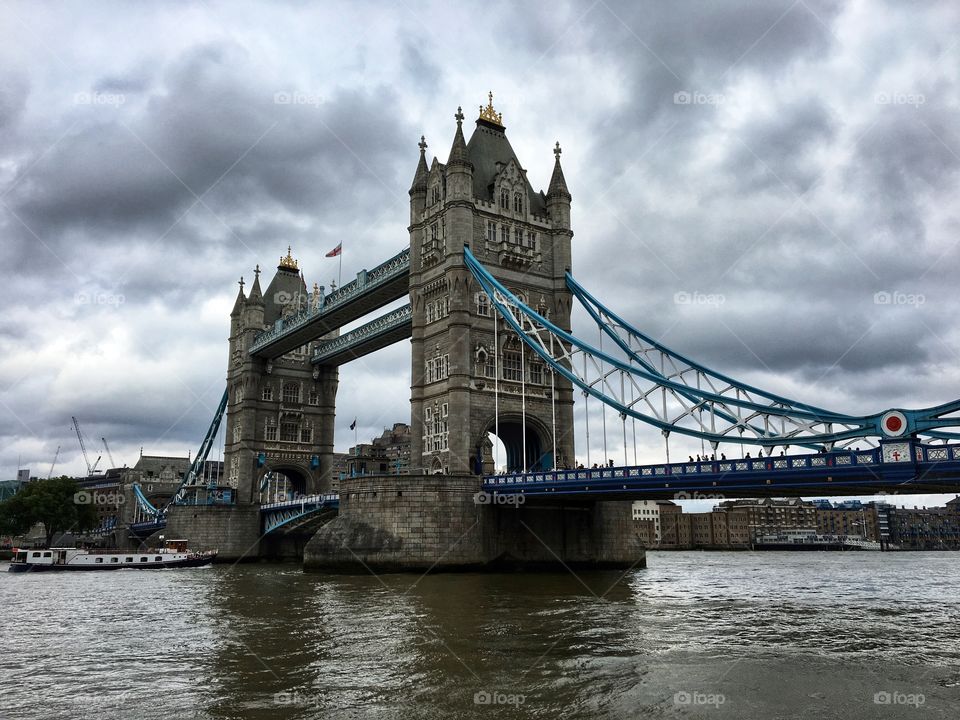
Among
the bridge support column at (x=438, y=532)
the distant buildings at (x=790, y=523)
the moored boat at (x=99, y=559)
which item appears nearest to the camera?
the bridge support column at (x=438, y=532)

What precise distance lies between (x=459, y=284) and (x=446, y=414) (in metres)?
8.41

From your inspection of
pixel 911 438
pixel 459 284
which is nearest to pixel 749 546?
pixel 459 284

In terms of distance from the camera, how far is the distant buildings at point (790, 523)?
146 meters

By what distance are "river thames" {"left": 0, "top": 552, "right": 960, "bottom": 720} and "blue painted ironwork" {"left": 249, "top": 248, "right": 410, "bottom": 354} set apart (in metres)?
30.8

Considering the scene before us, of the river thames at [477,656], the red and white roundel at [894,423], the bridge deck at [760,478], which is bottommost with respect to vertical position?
the river thames at [477,656]

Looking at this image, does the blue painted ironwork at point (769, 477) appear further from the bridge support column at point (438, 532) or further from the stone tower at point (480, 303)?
the stone tower at point (480, 303)

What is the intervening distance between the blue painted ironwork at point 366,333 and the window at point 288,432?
6892 mm

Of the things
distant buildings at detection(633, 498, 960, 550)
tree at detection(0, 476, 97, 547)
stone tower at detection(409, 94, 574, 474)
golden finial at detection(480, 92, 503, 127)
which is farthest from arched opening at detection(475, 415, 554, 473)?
distant buildings at detection(633, 498, 960, 550)

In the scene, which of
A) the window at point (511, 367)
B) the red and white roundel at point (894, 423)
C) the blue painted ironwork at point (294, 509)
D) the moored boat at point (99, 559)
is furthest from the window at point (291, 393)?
the red and white roundel at point (894, 423)

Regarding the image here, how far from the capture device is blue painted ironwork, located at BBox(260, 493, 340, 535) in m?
58.5

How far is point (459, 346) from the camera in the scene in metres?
50.2

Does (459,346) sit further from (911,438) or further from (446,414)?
(911,438)

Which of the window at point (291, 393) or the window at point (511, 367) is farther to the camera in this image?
the window at point (291, 393)

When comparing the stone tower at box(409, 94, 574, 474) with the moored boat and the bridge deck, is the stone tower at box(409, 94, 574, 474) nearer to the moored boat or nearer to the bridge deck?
the bridge deck
